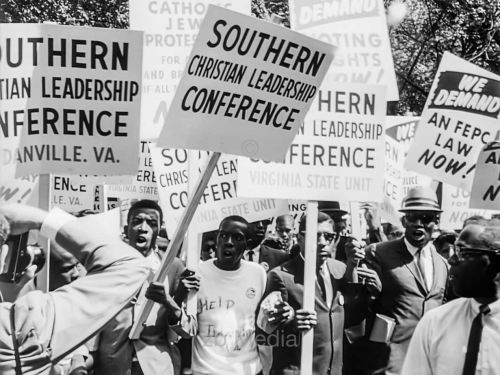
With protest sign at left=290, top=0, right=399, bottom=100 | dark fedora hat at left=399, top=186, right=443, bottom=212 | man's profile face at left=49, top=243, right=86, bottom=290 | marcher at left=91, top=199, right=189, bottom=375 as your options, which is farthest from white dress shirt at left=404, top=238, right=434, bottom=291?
man's profile face at left=49, top=243, right=86, bottom=290

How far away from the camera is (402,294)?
24.5ft

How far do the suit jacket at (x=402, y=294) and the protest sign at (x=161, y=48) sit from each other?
1831mm

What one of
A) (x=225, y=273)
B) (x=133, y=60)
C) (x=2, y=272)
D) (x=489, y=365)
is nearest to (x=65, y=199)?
(x=225, y=273)

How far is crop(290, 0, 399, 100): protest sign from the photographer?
773 cm

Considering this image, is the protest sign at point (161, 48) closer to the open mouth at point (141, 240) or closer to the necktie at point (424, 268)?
the open mouth at point (141, 240)

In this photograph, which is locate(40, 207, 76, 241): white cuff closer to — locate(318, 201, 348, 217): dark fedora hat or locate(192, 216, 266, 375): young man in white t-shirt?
locate(192, 216, 266, 375): young man in white t-shirt

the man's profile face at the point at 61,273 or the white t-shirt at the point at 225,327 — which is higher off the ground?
the man's profile face at the point at 61,273

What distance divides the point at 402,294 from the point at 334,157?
1.06 m

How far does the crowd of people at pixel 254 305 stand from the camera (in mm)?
4523

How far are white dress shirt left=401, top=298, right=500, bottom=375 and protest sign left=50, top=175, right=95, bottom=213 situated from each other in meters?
4.55

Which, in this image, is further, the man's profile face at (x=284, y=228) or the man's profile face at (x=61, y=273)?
the man's profile face at (x=284, y=228)

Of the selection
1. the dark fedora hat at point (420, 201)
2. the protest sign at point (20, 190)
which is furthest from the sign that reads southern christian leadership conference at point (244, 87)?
the dark fedora hat at point (420, 201)

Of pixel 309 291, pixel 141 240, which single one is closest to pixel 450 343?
pixel 309 291

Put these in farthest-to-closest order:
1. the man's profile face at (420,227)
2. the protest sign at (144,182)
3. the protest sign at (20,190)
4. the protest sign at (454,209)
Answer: the protest sign at (454,209) → the protest sign at (144,182) → the man's profile face at (420,227) → the protest sign at (20,190)
